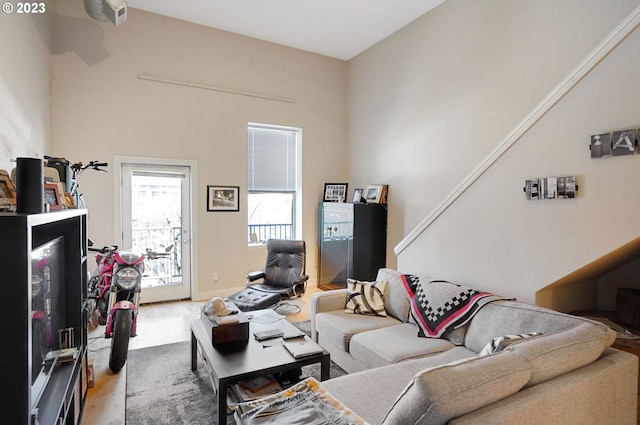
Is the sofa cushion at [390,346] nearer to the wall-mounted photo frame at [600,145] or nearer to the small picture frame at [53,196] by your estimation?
the wall-mounted photo frame at [600,145]

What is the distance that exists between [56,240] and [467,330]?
262 cm

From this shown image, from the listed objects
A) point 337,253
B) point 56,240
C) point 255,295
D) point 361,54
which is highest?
point 361,54

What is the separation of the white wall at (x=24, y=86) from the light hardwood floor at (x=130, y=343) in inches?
69.6

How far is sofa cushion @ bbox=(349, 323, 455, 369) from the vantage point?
2297mm

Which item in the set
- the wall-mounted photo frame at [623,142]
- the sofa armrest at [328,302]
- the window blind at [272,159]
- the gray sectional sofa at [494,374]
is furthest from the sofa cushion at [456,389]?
the window blind at [272,159]

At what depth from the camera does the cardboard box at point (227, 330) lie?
232 centimetres

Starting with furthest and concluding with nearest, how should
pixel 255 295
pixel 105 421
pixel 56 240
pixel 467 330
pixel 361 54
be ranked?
1. pixel 361 54
2. pixel 255 295
3. pixel 467 330
4. pixel 105 421
5. pixel 56 240

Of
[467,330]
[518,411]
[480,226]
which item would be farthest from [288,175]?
[518,411]

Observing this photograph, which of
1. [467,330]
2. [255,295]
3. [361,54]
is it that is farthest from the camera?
[361,54]

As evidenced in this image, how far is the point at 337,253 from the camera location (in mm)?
5414

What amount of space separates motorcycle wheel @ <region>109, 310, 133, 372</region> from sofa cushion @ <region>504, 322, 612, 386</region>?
2.76 meters

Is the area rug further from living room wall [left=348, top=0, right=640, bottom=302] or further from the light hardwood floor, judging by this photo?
living room wall [left=348, top=0, right=640, bottom=302]

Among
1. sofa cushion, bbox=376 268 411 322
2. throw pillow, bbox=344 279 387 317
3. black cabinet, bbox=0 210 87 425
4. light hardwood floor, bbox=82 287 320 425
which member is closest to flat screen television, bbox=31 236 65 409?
black cabinet, bbox=0 210 87 425

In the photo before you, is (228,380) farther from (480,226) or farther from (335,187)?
(335,187)
